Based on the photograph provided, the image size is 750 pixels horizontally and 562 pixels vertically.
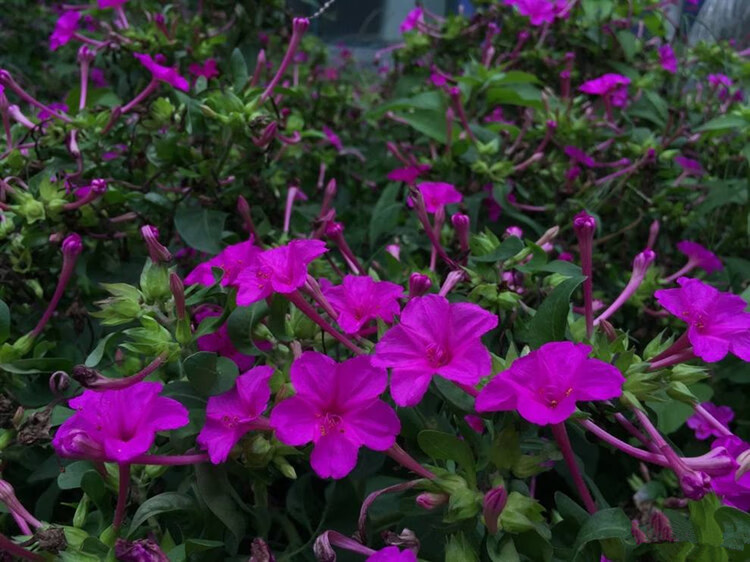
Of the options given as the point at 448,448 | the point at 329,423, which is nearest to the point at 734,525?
the point at 448,448

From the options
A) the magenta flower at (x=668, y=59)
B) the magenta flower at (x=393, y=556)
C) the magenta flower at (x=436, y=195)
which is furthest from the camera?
the magenta flower at (x=668, y=59)

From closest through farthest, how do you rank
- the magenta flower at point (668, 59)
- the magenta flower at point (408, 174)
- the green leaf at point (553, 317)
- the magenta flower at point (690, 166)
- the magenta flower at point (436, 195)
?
the green leaf at point (553, 317) → the magenta flower at point (436, 195) → the magenta flower at point (408, 174) → the magenta flower at point (690, 166) → the magenta flower at point (668, 59)

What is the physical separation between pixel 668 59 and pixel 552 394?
1.55m

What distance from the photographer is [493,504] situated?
0.51 m

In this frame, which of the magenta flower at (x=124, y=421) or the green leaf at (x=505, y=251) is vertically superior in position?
the green leaf at (x=505, y=251)

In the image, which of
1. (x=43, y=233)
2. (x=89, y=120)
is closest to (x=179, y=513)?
(x=43, y=233)

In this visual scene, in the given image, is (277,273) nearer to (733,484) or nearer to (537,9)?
(733,484)

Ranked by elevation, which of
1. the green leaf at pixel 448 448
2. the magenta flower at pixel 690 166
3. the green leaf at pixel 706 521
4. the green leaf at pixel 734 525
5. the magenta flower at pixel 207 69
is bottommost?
the magenta flower at pixel 690 166

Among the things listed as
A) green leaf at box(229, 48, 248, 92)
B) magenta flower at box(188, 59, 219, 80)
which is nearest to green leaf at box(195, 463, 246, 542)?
green leaf at box(229, 48, 248, 92)

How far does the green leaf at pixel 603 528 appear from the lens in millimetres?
530

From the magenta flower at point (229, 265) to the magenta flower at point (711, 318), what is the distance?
16.1 inches

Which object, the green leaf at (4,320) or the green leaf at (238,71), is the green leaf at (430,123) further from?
the green leaf at (4,320)

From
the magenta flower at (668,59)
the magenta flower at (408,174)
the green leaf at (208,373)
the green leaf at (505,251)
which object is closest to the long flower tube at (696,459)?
the green leaf at (505,251)

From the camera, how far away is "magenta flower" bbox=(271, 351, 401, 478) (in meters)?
0.52
